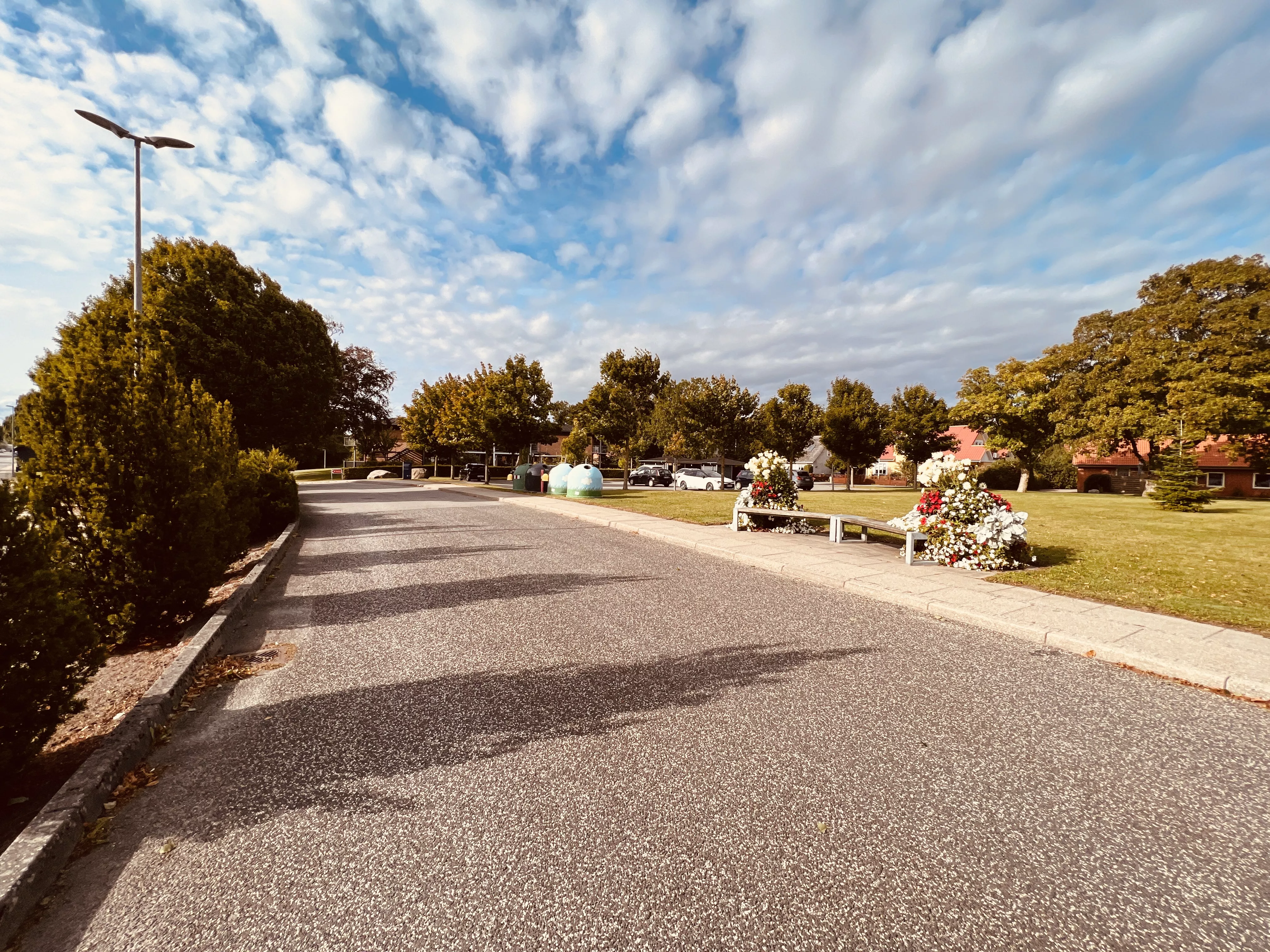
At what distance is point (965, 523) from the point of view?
352 inches

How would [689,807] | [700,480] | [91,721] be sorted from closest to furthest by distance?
[689,807]
[91,721]
[700,480]

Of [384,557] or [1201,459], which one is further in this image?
[1201,459]

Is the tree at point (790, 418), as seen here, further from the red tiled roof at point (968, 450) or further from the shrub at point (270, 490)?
the shrub at point (270, 490)

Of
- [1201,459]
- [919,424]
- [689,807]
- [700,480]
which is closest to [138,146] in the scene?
[689,807]

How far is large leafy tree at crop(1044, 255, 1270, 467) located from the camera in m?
29.7

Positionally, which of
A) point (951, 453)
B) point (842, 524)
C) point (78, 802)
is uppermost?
point (951, 453)

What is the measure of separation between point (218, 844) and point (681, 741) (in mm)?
2356

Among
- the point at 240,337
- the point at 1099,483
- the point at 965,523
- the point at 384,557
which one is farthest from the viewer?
the point at 1099,483

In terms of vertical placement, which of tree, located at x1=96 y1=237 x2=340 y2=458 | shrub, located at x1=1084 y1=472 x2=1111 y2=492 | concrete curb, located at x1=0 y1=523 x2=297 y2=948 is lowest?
shrub, located at x1=1084 y1=472 x2=1111 y2=492

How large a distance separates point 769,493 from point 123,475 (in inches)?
454

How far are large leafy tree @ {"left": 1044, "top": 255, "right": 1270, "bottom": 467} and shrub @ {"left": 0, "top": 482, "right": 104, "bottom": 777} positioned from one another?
4215 centimetres

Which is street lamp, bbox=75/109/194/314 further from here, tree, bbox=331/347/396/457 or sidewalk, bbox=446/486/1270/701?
tree, bbox=331/347/396/457

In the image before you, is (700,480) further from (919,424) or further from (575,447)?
(919,424)

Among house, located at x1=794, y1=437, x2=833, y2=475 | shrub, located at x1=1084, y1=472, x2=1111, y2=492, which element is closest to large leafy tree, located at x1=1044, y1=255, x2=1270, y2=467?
shrub, located at x1=1084, y1=472, x2=1111, y2=492
